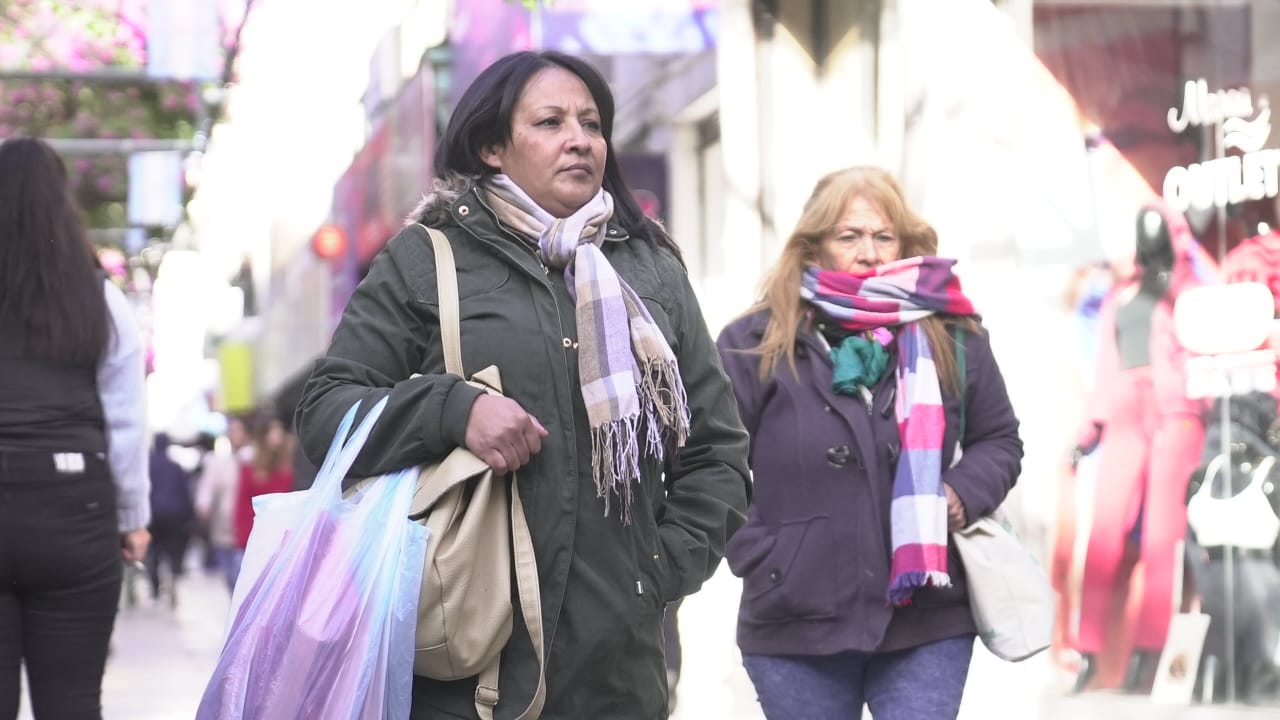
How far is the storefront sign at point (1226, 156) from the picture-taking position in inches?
320

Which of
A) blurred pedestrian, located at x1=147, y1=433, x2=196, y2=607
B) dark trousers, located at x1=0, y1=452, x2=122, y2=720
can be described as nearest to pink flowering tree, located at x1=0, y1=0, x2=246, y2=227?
blurred pedestrian, located at x1=147, y1=433, x2=196, y2=607

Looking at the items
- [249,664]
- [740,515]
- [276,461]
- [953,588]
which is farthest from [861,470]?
[276,461]

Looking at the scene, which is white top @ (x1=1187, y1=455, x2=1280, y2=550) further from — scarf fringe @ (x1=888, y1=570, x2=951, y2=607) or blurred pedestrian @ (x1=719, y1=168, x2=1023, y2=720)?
scarf fringe @ (x1=888, y1=570, x2=951, y2=607)

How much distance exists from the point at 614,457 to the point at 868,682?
1651 mm

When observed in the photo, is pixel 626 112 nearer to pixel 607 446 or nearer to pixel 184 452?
pixel 607 446

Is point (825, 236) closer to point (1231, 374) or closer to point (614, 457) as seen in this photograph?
point (614, 457)

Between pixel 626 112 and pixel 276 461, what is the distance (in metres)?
4.57

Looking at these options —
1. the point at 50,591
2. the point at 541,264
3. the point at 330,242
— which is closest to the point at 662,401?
the point at 541,264

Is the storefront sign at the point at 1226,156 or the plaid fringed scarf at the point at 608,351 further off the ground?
the storefront sign at the point at 1226,156

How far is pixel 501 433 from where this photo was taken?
313 cm

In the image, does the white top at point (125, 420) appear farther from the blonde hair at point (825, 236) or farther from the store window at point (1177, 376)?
the store window at point (1177, 376)

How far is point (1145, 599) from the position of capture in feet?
28.8

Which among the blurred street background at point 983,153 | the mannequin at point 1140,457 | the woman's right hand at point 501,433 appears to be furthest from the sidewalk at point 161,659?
the mannequin at point 1140,457

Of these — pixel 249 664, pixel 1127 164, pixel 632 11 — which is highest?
pixel 632 11
